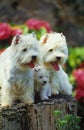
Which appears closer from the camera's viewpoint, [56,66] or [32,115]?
[56,66]

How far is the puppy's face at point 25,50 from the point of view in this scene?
18.9ft

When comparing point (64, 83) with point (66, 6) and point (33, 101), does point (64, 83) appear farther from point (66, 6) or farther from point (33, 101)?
point (66, 6)

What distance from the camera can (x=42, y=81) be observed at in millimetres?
6125

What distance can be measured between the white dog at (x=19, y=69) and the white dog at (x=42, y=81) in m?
0.10

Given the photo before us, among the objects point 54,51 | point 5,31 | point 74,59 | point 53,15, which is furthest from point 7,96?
point 53,15

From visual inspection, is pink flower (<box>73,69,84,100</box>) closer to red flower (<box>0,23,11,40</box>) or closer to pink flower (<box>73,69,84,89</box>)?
pink flower (<box>73,69,84,89</box>)

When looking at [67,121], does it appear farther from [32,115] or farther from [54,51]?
[54,51]

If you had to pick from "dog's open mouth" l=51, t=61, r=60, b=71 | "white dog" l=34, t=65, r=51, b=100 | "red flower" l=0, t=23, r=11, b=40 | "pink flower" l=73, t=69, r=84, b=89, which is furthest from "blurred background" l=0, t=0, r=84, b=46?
"dog's open mouth" l=51, t=61, r=60, b=71

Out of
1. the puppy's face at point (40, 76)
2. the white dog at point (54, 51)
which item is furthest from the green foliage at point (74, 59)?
the puppy's face at point (40, 76)

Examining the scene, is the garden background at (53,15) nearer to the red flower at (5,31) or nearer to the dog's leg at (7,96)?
the red flower at (5,31)

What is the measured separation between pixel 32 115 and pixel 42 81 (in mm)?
333

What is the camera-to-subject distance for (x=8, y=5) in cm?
1278

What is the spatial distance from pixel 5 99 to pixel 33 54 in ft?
1.98

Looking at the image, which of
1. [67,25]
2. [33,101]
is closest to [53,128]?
[33,101]
